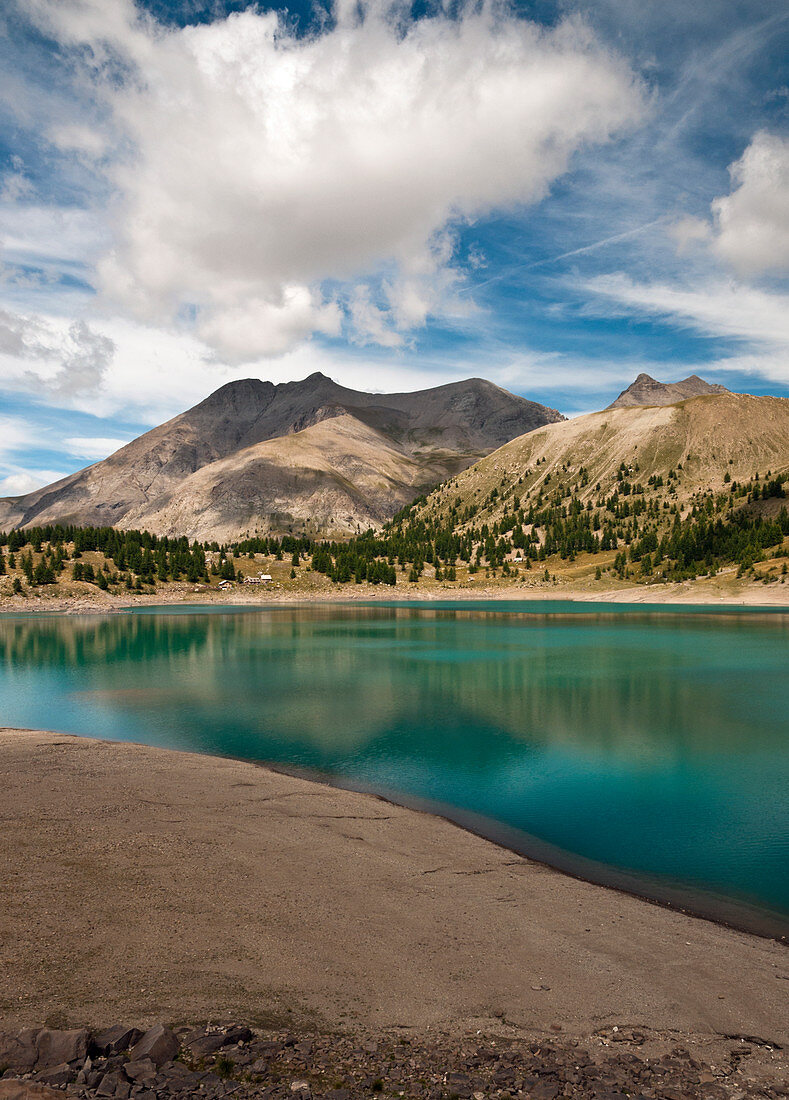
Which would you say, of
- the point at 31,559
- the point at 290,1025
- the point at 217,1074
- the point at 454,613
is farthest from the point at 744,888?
the point at 31,559

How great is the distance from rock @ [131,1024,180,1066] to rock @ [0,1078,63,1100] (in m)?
0.94

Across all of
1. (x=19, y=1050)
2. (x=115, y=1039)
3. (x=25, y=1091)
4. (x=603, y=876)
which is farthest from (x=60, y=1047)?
(x=603, y=876)

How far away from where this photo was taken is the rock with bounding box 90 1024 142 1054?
24.6 feet

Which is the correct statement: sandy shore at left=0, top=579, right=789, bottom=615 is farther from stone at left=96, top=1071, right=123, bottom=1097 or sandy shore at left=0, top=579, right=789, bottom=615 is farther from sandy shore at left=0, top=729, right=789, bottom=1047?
stone at left=96, top=1071, right=123, bottom=1097

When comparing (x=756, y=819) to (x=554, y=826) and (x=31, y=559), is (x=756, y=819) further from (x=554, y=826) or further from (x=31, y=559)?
(x=31, y=559)

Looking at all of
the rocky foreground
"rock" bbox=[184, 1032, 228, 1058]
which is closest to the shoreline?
the rocky foreground

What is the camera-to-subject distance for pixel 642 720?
34156 mm

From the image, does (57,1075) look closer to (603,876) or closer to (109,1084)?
(109,1084)

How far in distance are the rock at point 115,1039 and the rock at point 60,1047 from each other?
17 cm

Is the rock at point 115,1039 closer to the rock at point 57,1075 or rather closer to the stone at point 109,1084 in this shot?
the rock at point 57,1075

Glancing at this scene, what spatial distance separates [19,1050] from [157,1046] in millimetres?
1600

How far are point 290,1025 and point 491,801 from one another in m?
Answer: 14.0

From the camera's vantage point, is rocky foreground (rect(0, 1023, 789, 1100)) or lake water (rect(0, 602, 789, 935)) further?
lake water (rect(0, 602, 789, 935))

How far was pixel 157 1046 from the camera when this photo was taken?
24.6 feet
